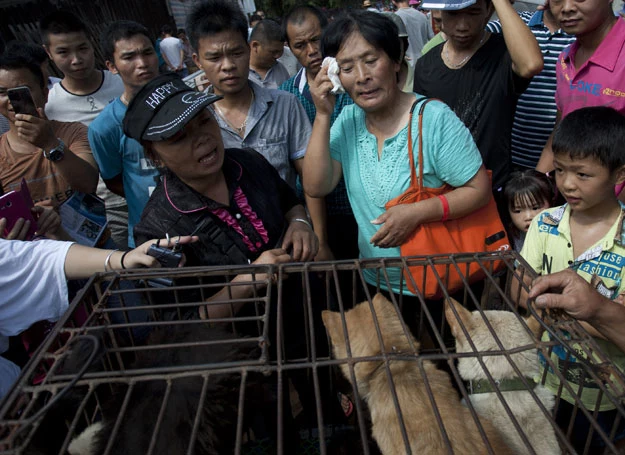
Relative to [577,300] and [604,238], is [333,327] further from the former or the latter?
[604,238]

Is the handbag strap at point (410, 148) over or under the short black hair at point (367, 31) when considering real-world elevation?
under

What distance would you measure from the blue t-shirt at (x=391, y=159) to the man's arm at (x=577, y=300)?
651mm

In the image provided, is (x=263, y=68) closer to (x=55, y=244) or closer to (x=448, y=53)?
(x=448, y=53)

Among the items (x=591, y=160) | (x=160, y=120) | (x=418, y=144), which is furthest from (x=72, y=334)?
(x=591, y=160)

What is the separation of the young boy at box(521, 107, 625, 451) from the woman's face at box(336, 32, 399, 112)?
28.1 inches

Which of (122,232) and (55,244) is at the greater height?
(55,244)

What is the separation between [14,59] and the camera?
2.28 meters

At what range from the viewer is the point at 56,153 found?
2068 millimetres

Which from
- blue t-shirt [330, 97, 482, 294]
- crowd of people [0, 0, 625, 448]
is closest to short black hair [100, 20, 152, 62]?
crowd of people [0, 0, 625, 448]

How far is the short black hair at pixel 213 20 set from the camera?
84.4 inches

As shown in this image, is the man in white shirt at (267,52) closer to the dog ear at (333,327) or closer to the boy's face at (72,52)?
the boy's face at (72,52)

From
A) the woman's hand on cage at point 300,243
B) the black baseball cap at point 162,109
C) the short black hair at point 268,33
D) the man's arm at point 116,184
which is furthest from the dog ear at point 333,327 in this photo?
the short black hair at point 268,33

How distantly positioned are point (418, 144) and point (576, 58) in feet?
3.23

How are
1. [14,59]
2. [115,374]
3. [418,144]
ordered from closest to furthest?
[115,374] < [418,144] < [14,59]
